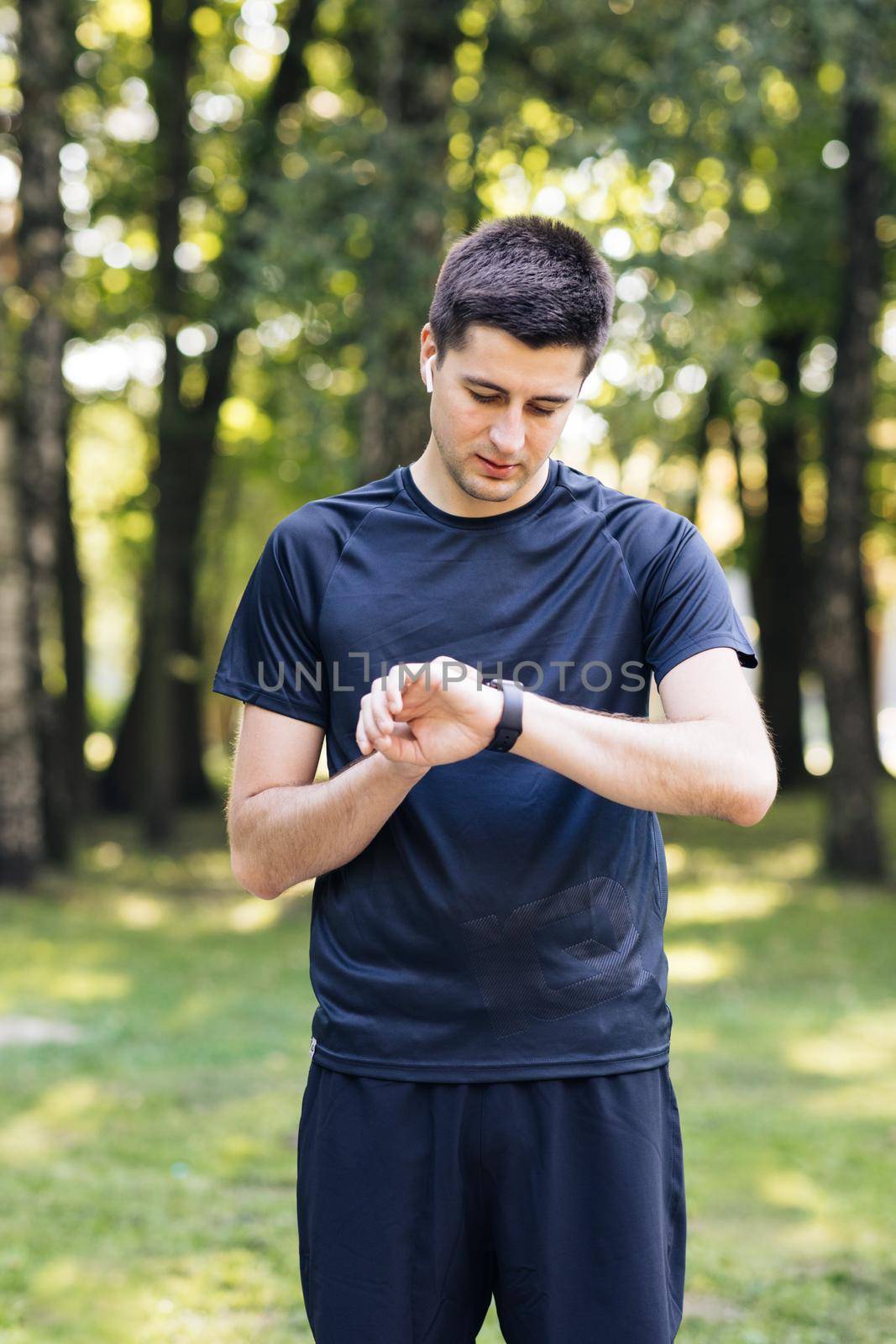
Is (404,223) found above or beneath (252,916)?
above

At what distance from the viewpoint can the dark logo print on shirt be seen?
2.32 metres

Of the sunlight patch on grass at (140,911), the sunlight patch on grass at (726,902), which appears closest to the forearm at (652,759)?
the sunlight patch on grass at (726,902)

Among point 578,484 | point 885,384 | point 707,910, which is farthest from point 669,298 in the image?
point 885,384

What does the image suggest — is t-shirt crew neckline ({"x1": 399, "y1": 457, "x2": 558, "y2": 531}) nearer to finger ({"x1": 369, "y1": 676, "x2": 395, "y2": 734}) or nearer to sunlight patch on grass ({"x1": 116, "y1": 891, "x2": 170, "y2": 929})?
finger ({"x1": 369, "y1": 676, "x2": 395, "y2": 734})

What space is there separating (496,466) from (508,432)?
63 millimetres

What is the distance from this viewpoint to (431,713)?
207 centimetres

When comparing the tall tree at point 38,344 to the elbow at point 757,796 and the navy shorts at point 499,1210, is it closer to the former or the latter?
the navy shorts at point 499,1210

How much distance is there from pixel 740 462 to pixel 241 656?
80.3ft

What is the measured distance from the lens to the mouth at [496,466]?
237 centimetres

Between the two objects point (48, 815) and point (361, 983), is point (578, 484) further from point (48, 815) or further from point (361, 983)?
point (48, 815)

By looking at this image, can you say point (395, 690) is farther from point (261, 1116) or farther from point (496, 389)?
point (261, 1116)

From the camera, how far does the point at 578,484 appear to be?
2518mm

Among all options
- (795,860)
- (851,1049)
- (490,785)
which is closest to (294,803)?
(490,785)

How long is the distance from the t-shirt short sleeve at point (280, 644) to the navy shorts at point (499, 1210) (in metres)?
0.62
